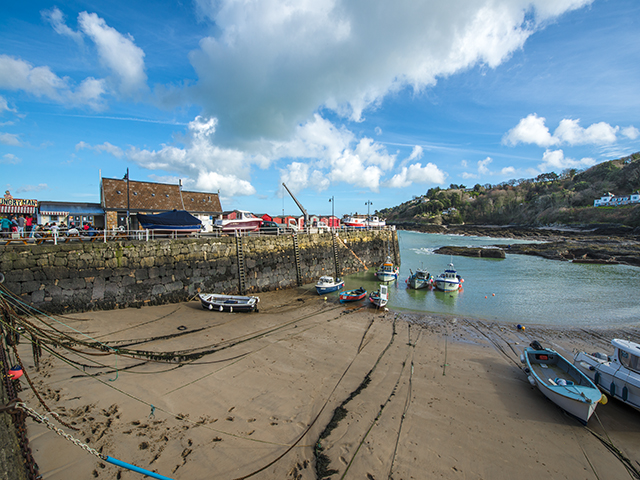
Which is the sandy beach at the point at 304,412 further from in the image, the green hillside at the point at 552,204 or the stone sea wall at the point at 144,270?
the green hillside at the point at 552,204

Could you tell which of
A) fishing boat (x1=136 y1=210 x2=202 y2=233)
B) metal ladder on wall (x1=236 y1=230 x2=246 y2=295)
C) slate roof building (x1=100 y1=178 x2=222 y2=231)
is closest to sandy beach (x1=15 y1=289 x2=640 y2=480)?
fishing boat (x1=136 y1=210 x2=202 y2=233)

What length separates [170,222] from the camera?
1980cm

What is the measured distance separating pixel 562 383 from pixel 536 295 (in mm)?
20472

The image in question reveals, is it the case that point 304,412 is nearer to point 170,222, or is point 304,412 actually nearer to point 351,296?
point 351,296

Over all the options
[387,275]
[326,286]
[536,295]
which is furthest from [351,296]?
[536,295]

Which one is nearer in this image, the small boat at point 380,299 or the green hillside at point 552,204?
the small boat at point 380,299

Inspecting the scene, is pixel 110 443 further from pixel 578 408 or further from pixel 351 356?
pixel 578 408

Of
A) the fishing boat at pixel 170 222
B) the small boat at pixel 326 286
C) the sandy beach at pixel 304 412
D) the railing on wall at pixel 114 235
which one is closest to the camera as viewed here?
the sandy beach at pixel 304 412

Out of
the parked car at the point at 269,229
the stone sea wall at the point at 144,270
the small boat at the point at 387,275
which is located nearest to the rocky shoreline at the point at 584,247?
the small boat at the point at 387,275

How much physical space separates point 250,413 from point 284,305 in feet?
38.8

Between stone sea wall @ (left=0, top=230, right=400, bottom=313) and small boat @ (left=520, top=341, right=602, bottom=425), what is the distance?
18296 millimetres

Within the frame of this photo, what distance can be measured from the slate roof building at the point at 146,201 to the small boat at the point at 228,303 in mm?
13694

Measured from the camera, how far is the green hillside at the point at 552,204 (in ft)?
296

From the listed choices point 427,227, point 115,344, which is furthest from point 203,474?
point 427,227
